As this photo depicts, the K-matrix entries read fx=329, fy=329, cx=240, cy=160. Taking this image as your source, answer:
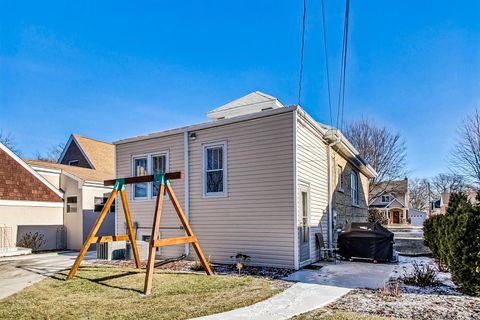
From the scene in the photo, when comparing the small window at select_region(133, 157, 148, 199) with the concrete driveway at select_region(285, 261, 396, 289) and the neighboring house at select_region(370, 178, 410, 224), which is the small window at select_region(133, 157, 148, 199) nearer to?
the concrete driveway at select_region(285, 261, 396, 289)

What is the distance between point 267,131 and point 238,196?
6.50ft

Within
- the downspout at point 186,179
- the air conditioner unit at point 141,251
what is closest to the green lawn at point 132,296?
the air conditioner unit at point 141,251

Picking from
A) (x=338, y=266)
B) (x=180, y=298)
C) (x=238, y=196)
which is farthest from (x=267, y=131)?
(x=180, y=298)

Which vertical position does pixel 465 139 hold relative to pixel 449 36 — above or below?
below

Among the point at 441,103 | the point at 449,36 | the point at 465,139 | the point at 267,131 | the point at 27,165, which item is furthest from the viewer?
the point at 465,139

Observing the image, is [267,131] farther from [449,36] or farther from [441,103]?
[441,103]

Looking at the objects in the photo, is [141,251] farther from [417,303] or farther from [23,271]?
[417,303]

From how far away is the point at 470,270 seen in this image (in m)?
5.73

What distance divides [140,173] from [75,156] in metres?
11.8

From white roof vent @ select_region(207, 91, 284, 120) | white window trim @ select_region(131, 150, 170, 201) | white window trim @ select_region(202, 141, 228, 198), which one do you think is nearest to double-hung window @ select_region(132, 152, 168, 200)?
white window trim @ select_region(131, 150, 170, 201)

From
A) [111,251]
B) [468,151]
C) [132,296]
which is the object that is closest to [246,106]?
[111,251]

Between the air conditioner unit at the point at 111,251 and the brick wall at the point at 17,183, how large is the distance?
5835mm

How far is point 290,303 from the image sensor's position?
531 cm

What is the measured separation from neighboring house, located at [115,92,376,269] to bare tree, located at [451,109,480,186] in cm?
1487
